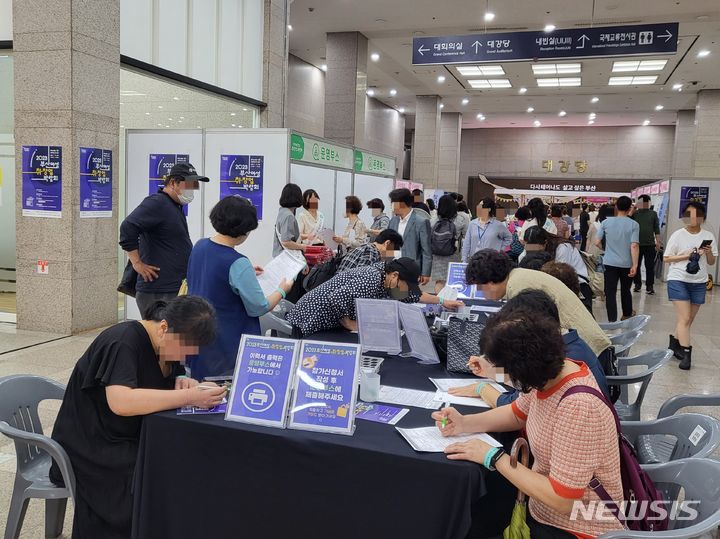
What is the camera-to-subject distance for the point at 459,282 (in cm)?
504

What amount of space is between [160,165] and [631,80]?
41.0 feet

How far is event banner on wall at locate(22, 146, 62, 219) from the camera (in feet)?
19.7

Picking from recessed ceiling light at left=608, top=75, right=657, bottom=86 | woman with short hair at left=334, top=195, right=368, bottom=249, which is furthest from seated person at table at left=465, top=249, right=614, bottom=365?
recessed ceiling light at left=608, top=75, right=657, bottom=86

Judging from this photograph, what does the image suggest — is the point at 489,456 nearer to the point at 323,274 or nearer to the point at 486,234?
the point at 323,274

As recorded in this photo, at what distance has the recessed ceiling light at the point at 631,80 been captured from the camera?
567 inches

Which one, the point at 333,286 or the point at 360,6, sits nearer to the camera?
the point at 333,286

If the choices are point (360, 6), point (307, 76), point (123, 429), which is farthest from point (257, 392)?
point (307, 76)

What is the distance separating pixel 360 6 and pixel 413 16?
1193 mm

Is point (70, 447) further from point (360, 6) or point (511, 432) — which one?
point (360, 6)

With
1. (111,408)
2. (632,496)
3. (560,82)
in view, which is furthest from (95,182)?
(560,82)

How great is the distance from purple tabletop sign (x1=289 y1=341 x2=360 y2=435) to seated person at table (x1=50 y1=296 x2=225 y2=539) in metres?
0.30

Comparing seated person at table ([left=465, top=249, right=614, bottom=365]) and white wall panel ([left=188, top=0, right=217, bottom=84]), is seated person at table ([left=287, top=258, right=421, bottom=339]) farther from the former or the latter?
white wall panel ([left=188, top=0, right=217, bottom=84])

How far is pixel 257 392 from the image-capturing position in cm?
198

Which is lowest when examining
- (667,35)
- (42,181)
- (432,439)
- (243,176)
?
(432,439)
